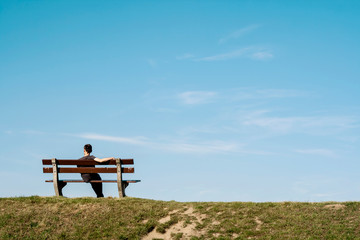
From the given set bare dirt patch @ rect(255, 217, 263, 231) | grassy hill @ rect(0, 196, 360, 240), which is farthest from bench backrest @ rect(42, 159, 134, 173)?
bare dirt patch @ rect(255, 217, 263, 231)

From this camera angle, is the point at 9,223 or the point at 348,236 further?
the point at 9,223

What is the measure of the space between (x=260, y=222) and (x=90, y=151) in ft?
29.3

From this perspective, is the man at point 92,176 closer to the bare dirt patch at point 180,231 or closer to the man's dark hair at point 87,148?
the man's dark hair at point 87,148

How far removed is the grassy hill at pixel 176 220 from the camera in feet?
51.5

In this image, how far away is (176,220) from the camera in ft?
55.3

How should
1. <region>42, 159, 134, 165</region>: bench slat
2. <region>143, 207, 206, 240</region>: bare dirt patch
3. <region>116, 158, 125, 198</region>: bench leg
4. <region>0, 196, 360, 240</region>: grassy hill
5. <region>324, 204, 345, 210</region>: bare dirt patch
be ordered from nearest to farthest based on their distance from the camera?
<region>0, 196, 360, 240</region>: grassy hill < <region>143, 207, 206, 240</region>: bare dirt patch < <region>324, 204, 345, 210</region>: bare dirt patch < <region>116, 158, 125, 198</region>: bench leg < <region>42, 159, 134, 165</region>: bench slat

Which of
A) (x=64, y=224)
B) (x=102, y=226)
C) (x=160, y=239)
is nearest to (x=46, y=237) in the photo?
(x=64, y=224)

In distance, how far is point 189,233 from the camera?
1590 cm

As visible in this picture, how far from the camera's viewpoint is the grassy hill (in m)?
15.7

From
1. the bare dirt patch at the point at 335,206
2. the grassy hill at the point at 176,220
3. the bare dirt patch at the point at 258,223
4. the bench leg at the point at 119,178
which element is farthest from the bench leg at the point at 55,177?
the bare dirt patch at the point at 335,206

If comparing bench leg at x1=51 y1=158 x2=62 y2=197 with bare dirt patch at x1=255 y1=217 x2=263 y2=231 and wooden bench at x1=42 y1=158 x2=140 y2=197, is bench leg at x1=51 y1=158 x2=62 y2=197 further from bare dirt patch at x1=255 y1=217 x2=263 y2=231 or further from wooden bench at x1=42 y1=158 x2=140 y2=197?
bare dirt patch at x1=255 y1=217 x2=263 y2=231

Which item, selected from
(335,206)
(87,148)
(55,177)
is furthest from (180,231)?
(55,177)

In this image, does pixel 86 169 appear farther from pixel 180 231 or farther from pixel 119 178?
pixel 180 231

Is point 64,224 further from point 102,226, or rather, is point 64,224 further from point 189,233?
point 189,233
